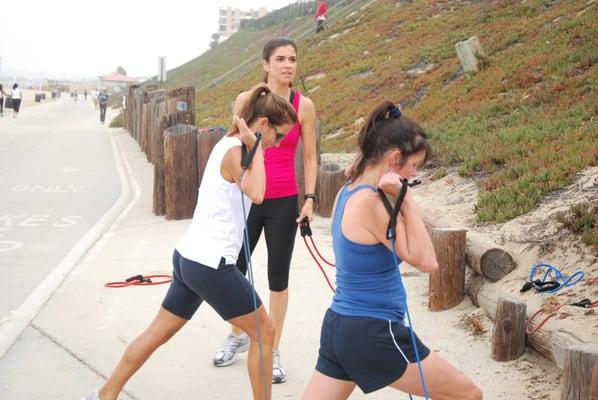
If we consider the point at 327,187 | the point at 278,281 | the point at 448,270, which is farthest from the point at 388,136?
the point at 327,187

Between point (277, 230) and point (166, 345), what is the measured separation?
158 cm

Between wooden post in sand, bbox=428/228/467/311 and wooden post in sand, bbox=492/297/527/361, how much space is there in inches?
45.2

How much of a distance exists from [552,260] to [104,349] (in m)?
3.56

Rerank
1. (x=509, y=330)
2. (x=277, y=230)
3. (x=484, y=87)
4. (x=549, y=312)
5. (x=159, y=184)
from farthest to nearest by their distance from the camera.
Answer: (x=484, y=87) → (x=159, y=184) → (x=549, y=312) → (x=509, y=330) → (x=277, y=230)

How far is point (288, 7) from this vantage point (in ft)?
241

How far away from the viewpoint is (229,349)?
6117mm

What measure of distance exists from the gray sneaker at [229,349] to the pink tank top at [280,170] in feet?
3.55

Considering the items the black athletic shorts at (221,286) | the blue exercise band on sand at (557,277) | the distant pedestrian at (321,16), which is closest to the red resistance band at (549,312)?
the blue exercise band on sand at (557,277)

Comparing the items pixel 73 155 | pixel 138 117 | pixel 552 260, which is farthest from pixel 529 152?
pixel 138 117

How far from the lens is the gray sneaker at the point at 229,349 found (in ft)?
20.0

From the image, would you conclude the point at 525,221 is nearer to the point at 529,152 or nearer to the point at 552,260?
the point at 552,260

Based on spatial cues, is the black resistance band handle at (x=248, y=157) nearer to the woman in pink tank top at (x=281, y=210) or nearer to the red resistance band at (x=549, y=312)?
the woman in pink tank top at (x=281, y=210)

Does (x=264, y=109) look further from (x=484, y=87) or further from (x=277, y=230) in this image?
(x=484, y=87)

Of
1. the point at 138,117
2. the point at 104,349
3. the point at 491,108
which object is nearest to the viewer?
the point at 104,349
